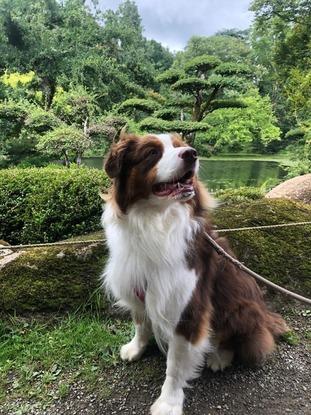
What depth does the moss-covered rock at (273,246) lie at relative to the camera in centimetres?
349

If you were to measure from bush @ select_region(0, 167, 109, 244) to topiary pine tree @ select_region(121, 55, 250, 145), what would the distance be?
6298 mm

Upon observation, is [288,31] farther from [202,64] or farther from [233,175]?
[202,64]

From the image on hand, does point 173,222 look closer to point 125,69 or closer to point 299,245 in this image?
point 299,245

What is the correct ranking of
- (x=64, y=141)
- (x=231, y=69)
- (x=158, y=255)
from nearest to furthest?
(x=158, y=255) < (x=64, y=141) < (x=231, y=69)

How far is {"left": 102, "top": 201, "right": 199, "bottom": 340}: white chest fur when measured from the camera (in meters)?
2.18

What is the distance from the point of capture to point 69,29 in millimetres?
17781

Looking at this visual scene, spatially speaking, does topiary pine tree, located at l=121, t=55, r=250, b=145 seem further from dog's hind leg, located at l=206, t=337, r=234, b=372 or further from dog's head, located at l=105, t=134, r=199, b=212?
dog's head, located at l=105, t=134, r=199, b=212

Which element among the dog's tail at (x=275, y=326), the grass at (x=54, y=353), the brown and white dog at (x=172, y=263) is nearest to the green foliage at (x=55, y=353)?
the grass at (x=54, y=353)

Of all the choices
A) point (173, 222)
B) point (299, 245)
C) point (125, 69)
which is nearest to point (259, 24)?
point (125, 69)

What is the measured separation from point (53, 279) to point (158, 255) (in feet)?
4.56

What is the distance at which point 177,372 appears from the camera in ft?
7.68

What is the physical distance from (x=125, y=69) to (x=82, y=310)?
16808 millimetres

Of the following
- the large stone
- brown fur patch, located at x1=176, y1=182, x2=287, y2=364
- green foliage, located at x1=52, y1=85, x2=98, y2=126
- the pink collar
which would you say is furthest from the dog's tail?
green foliage, located at x1=52, y1=85, x2=98, y2=126

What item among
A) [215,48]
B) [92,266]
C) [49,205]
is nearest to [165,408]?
[92,266]
